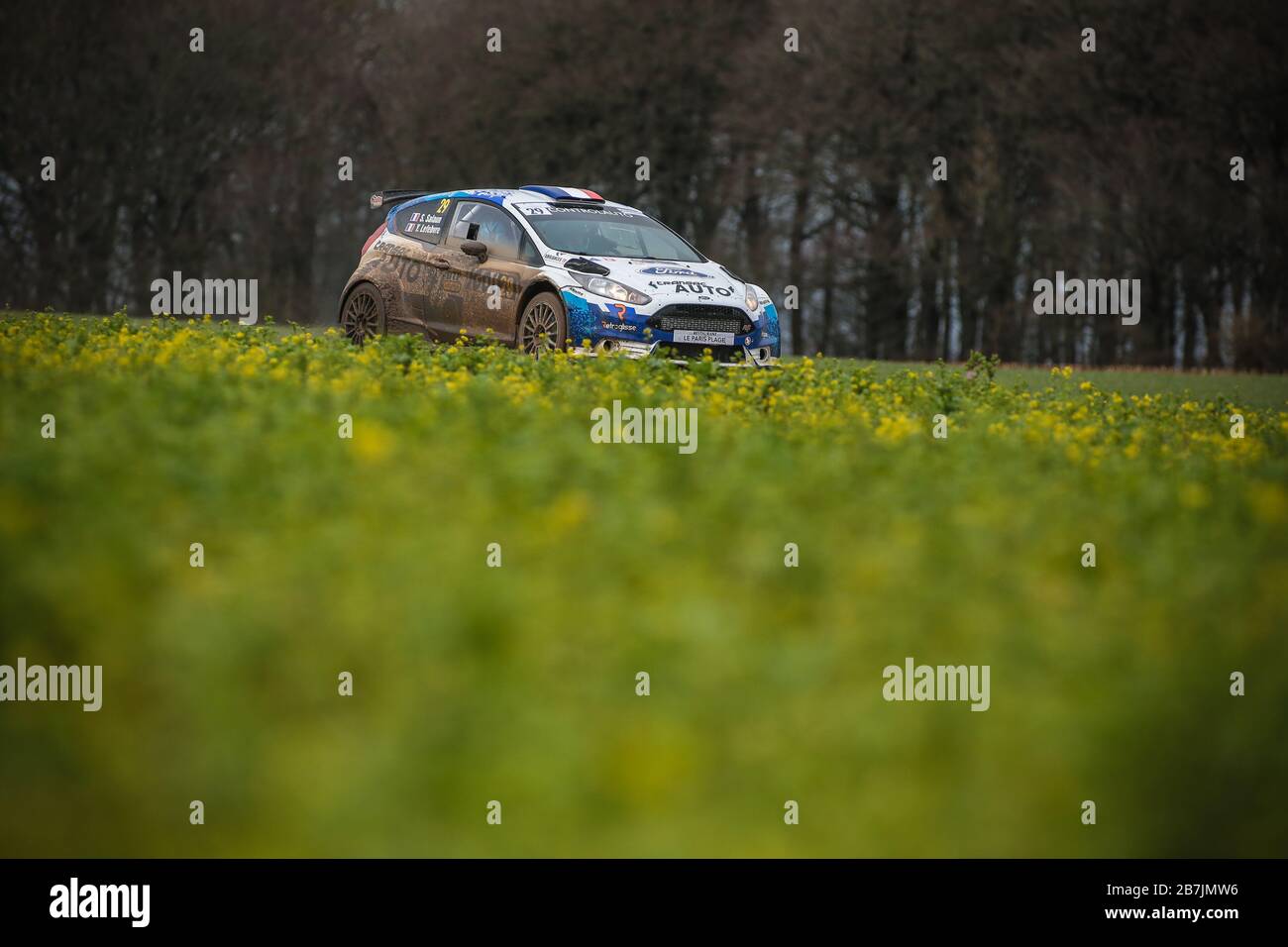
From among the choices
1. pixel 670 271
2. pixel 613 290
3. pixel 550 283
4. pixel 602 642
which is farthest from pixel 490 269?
pixel 602 642

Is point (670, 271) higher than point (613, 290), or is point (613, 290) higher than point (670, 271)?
point (670, 271)

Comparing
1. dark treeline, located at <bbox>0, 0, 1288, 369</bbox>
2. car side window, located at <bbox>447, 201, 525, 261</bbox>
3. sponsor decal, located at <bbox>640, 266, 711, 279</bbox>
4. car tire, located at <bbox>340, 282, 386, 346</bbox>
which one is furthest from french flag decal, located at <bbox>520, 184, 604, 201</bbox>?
dark treeline, located at <bbox>0, 0, 1288, 369</bbox>

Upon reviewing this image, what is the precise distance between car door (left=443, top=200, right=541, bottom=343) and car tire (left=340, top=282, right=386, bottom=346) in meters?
1.09

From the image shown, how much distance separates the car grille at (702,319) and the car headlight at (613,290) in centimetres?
21

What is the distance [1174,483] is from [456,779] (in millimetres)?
5602

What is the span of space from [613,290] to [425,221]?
10.0 feet

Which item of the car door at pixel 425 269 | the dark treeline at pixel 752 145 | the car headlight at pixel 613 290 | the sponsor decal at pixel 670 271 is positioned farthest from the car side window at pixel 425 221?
the dark treeline at pixel 752 145

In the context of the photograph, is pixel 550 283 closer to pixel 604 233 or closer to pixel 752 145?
pixel 604 233

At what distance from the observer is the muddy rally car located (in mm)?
14203

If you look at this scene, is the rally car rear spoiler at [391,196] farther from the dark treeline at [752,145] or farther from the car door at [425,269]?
the dark treeline at [752,145]

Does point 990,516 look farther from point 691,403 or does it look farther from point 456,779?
point 691,403

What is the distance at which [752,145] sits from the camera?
41.9 m

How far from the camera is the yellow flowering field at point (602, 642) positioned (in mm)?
3783

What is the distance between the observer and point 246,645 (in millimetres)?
4348
